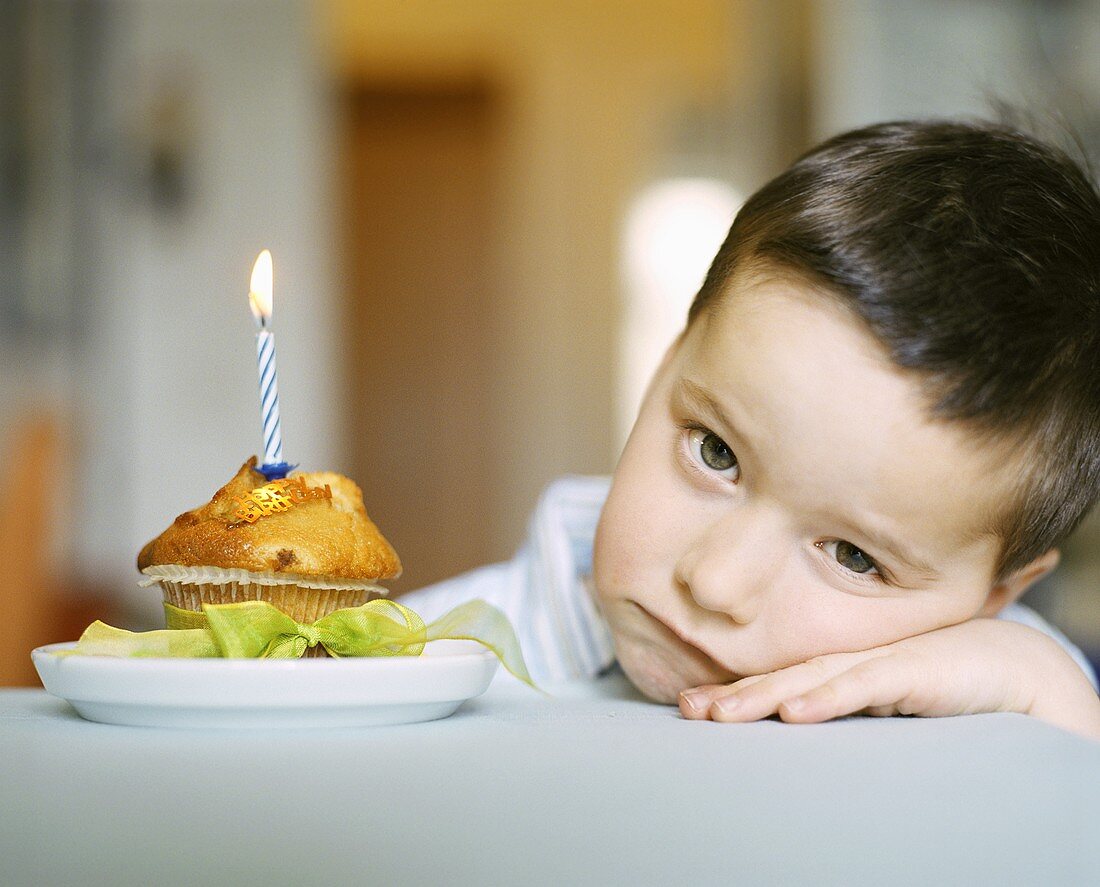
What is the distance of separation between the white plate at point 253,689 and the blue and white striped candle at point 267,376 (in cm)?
18

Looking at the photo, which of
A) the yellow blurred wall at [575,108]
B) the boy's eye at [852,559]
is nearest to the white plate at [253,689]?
the boy's eye at [852,559]

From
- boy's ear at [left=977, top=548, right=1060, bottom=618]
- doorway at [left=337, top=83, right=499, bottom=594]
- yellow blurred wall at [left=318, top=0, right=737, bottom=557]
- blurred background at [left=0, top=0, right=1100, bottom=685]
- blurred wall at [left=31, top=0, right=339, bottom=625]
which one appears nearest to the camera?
boy's ear at [left=977, top=548, right=1060, bottom=618]

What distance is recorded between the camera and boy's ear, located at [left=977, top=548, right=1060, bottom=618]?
91 centimetres

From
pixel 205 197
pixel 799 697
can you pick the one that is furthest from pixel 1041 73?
pixel 799 697

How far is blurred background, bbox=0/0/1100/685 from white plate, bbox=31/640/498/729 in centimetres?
98

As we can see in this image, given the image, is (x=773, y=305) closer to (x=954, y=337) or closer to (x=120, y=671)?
(x=954, y=337)

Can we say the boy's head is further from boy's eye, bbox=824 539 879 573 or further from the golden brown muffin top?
the golden brown muffin top

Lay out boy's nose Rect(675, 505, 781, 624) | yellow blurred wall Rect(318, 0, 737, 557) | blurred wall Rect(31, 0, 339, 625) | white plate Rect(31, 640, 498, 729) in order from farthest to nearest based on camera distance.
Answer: yellow blurred wall Rect(318, 0, 737, 557), blurred wall Rect(31, 0, 339, 625), boy's nose Rect(675, 505, 781, 624), white plate Rect(31, 640, 498, 729)

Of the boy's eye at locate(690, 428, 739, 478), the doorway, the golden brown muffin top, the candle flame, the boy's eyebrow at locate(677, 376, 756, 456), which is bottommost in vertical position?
the doorway

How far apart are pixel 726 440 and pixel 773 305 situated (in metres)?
0.10

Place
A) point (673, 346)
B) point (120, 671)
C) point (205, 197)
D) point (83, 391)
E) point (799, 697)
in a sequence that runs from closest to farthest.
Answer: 1. point (120, 671)
2. point (799, 697)
3. point (673, 346)
4. point (83, 391)
5. point (205, 197)

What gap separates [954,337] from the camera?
28.2 inches

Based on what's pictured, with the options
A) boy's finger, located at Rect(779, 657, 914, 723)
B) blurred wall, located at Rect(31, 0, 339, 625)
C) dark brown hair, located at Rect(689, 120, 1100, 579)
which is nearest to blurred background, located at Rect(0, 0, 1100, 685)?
blurred wall, located at Rect(31, 0, 339, 625)

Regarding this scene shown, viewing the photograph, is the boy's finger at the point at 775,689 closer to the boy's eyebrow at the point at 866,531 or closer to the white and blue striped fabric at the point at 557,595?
the boy's eyebrow at the point at 866,531
